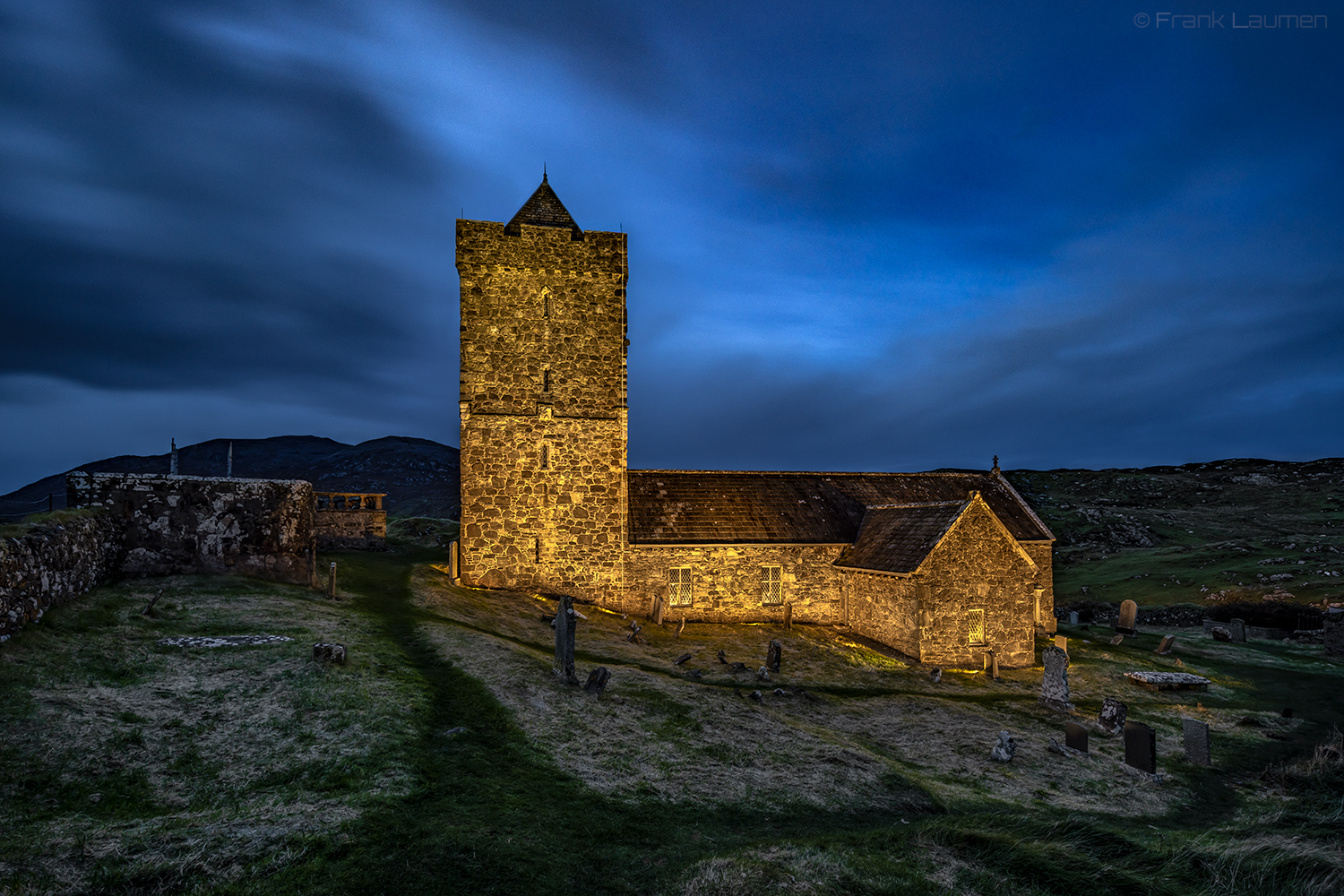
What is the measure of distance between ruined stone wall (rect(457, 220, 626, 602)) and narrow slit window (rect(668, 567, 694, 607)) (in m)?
2.43

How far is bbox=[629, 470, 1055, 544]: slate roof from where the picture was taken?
3053cm

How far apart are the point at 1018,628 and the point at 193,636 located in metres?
28.0

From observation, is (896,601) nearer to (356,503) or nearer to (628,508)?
(628,508)

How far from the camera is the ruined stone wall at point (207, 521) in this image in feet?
54.9

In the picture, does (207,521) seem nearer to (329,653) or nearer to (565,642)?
(329,653)

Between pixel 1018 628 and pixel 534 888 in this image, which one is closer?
pixel 534 888

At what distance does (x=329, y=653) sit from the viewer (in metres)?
13.7

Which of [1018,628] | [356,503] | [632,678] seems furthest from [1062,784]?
[356,503]

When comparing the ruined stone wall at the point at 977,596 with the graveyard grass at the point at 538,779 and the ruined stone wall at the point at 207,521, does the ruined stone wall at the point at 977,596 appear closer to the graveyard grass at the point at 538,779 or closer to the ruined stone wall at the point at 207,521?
the graveyard grass at the point at 538,779

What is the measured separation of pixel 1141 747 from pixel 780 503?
19.3 m

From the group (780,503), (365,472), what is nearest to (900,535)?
(780,503)

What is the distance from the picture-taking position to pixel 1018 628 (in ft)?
84.5

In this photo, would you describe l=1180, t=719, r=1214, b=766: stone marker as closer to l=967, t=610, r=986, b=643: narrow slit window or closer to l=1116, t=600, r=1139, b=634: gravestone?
l=967, t=610, r=986, b=643: narrow slit window

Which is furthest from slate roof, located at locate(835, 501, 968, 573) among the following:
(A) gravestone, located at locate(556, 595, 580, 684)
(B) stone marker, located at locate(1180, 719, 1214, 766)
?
(A) gravestone, located at locate(556, 595, 580, 684)
